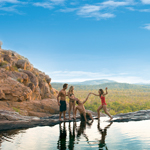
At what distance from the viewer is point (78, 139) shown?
7648 millimetres

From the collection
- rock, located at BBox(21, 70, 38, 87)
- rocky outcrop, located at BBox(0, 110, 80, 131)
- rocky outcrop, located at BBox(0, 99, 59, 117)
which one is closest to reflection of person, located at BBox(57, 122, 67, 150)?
rocky outcrop, located at BBox(0, 110, 80, 131)

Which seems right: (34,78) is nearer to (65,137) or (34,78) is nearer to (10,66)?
(10,66)

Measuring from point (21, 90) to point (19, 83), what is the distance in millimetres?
863

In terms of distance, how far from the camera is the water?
6.75m

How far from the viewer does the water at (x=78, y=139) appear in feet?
22.1

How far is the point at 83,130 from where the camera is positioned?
30.3 ft

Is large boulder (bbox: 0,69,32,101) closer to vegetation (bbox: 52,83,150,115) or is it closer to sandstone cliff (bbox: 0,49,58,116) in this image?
sandstone cliff (bbox: 0,49,58,116)

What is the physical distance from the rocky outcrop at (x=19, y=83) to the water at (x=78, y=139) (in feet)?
25.9

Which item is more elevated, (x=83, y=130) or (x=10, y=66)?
(x=10, y=66)

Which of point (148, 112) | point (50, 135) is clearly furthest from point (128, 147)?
point (148, 112)

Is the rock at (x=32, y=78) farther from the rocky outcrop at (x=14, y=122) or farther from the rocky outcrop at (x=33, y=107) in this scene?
the rocky outcrop at (x=14, y=122)

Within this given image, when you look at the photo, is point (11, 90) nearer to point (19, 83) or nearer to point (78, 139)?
point (19, 83)

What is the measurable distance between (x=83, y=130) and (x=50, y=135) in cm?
155

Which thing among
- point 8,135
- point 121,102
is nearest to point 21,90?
point 8,135
